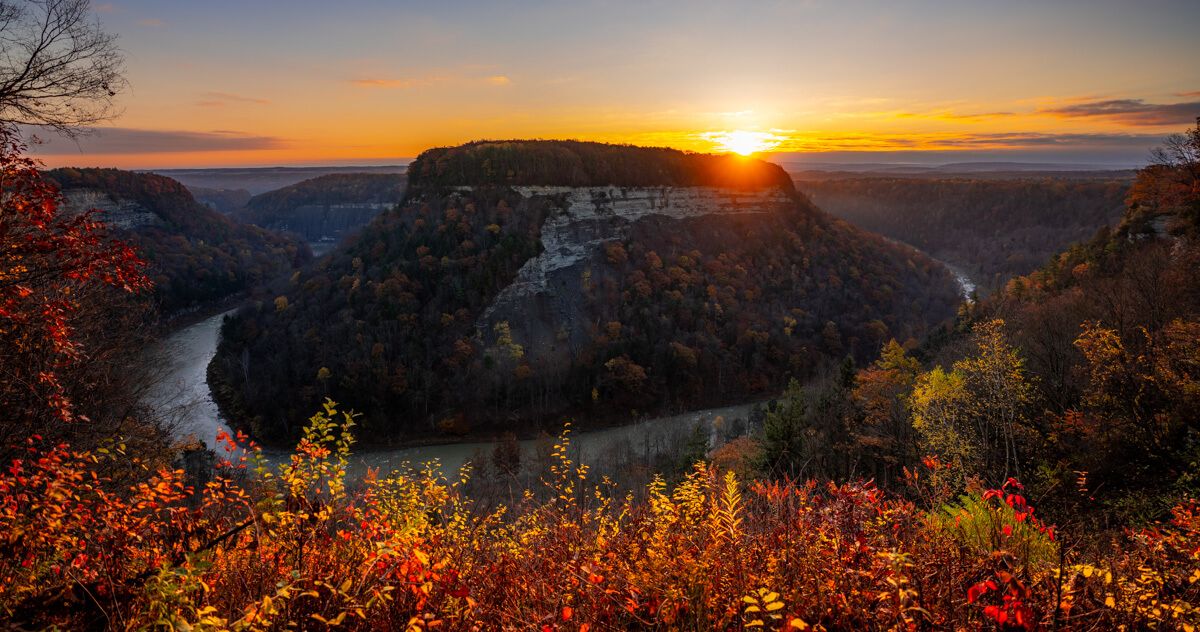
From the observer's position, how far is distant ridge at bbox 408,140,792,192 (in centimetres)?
7325

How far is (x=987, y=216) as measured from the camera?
12694cm

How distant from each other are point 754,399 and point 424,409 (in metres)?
32.9

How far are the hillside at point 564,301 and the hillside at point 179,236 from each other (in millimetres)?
27533

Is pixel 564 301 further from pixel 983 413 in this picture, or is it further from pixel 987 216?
pixel 987 216

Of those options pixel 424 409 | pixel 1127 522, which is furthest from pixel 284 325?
pixel 1127 522

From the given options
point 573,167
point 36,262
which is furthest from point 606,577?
point 573,167

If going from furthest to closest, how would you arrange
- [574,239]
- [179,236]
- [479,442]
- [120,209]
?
[179,236], [120,209], [574,239], [479,442]

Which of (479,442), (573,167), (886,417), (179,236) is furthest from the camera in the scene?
(179,236)

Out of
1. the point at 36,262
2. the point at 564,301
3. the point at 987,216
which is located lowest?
the point at 564,301

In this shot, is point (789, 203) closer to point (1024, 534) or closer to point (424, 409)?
point (424, 409)

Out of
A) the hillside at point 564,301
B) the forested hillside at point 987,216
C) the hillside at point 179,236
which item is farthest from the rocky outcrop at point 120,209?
the forested hillside at point 987,216

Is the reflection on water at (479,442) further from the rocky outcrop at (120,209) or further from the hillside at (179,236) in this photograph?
the rocky outcrop at (120,209)

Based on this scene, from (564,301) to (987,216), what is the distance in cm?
11513

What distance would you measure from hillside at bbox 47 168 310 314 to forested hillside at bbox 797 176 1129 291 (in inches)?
4573
